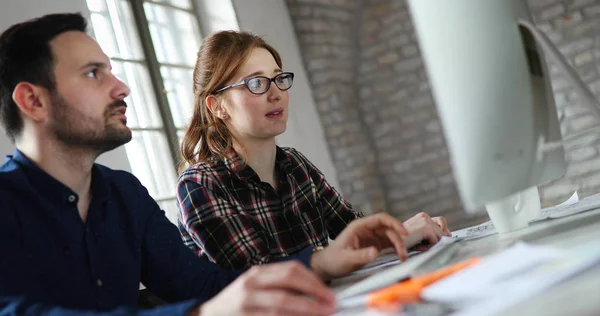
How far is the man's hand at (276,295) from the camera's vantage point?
2.41 ft

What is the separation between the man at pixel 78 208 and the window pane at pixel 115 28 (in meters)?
1.95

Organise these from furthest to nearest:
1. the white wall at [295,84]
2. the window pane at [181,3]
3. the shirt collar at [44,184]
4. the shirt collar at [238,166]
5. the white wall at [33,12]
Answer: the white wall at [295,84] < the window pane at [181,3] < the white wall at [33,12] < the shirt collar at [238,166] < the shirt collar at [44,184]

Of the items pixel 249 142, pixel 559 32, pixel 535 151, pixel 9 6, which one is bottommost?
pixel 535 151

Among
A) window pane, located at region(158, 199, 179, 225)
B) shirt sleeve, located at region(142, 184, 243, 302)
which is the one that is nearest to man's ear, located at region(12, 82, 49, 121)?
shirt sleeve, located at region(142, 184, 243, 302)

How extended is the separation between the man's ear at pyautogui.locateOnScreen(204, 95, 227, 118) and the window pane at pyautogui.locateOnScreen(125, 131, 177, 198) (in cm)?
128

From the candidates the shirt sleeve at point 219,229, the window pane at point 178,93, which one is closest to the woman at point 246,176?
the shirt sleeve at point 219,229

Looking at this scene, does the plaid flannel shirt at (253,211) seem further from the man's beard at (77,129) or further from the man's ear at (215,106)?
the man's beard at (77,129)

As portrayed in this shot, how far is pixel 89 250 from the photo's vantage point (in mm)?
1222

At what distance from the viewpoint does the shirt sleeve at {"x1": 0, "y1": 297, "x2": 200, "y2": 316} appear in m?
0.85

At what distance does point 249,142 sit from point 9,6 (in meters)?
1.06

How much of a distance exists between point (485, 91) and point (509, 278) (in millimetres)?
321

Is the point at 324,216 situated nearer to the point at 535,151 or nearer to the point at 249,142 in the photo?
the point at 249,142

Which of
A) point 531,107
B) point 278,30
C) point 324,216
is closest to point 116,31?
point 278,30

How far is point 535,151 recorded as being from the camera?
96 cm
